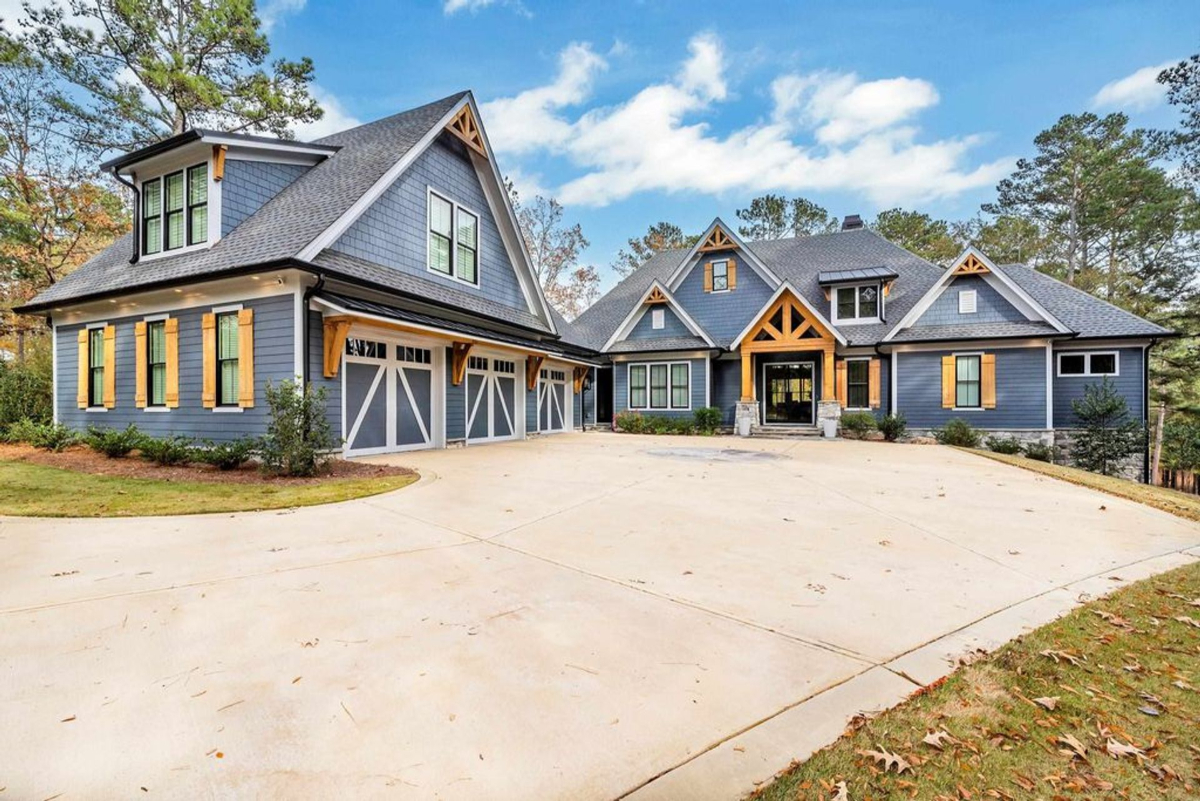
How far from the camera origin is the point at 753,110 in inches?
858

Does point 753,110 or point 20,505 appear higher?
point 753,110

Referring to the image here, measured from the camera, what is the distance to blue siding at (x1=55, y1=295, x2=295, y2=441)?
29.6 feet

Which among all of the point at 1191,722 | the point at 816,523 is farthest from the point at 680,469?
the point at 1191,722

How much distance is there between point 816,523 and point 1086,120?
3414 cm

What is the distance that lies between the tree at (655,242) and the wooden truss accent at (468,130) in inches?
832

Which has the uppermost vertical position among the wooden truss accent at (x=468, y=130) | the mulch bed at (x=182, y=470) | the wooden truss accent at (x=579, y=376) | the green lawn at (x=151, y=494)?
the wooden truss accent at (x=468, y=130)

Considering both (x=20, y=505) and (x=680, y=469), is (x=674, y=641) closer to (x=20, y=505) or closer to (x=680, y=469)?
(x=680, y=469)

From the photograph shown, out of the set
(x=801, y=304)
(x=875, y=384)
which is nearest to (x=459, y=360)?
(x=801, y=304)

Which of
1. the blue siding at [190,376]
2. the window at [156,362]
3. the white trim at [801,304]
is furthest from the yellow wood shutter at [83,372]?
the white trim at [801,304]

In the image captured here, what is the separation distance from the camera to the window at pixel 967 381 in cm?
1627

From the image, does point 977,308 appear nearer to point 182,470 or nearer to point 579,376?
point 579,376

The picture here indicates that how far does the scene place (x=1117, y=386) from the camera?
1540 cm

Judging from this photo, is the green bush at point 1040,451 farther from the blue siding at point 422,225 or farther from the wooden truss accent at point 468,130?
the wooden truss accent at point 468,130

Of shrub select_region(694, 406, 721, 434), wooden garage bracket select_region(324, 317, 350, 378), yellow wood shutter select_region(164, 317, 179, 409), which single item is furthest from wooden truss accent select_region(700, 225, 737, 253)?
yellow wood shutter select_region(164, 317, 179, 409)
